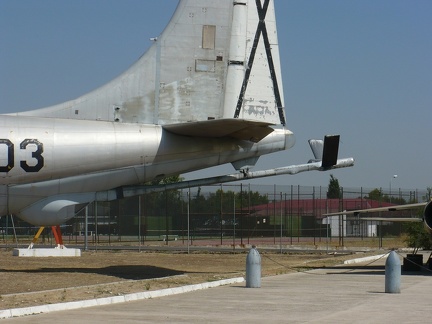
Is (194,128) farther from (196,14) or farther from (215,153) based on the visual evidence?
(196,14)

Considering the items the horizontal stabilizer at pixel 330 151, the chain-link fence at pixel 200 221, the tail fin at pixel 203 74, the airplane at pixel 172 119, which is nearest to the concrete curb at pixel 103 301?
the airplane at pixel 172 119

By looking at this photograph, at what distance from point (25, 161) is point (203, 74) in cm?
510

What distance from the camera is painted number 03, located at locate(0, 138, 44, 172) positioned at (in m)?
21.3

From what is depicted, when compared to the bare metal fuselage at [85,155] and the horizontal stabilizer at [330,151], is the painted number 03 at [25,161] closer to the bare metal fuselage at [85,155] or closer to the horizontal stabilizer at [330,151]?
the bare metal fuselage at [85,155]

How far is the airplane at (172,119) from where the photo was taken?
71.7ft

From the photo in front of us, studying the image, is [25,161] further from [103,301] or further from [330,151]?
[330,151]

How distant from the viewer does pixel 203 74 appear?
22844 millimetres

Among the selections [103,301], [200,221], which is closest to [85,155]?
[103,301]

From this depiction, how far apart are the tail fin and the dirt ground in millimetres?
4351

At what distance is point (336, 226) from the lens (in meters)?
70.1

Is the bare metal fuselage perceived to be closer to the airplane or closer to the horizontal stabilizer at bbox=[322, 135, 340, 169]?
the airplane

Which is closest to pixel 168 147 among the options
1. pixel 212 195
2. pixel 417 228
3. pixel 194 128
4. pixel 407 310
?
pixel 194 128

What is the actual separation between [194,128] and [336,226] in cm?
4959

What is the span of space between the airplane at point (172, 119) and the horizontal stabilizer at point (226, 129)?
0.12 ft
